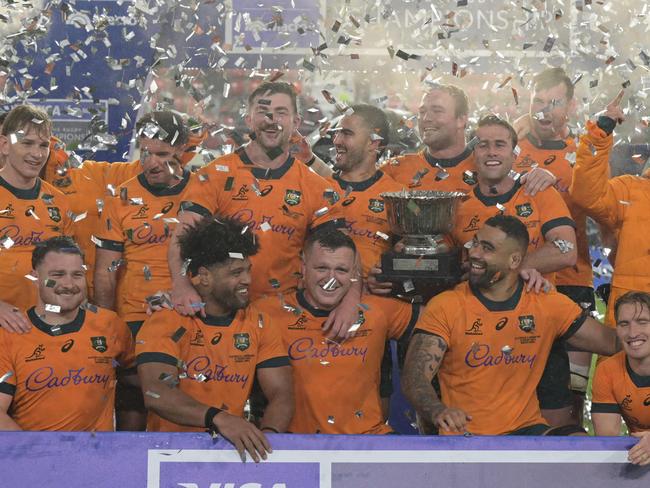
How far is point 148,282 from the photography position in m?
5.47

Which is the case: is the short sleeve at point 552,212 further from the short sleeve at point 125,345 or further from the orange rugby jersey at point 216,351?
the short sleeve at point 125,345

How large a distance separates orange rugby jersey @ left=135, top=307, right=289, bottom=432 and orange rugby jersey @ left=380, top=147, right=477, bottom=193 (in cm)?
145

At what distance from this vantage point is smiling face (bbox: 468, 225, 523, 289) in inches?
197

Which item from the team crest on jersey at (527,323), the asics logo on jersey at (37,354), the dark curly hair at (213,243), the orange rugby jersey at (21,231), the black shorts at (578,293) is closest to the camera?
the asics logo on jersey at (37,354)

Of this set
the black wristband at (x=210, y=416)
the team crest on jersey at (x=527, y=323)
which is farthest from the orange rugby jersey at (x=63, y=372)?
the team crest on jersey at (x=527, y=323)

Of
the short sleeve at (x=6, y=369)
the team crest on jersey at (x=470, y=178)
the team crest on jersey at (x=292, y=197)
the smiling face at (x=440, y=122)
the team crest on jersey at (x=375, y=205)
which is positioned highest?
the smiling face at (x=440, y=122)

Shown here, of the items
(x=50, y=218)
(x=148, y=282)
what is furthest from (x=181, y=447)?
(x=50, y=218)

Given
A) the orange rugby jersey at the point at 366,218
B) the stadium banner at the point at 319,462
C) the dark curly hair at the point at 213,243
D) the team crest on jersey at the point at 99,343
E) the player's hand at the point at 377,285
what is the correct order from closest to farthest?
the stadium banner at the point at 319,462 → the team crest on jersey at the point at 99,343 → the dark curly hair at the point at 213,243 → the player's hand at the point at 377,285 → the orange rugby jersey at the point at 366,218

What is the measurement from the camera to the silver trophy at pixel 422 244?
517cm

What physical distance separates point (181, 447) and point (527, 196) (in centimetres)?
249

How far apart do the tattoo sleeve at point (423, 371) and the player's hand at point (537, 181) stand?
43.7 inches

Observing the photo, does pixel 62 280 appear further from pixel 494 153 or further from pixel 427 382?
pixel 494 153

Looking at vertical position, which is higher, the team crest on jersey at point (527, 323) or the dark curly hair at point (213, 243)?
the dark curly hair at point (213, 243)

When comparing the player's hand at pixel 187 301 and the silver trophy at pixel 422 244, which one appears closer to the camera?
the player's hand at pixel 187 301
